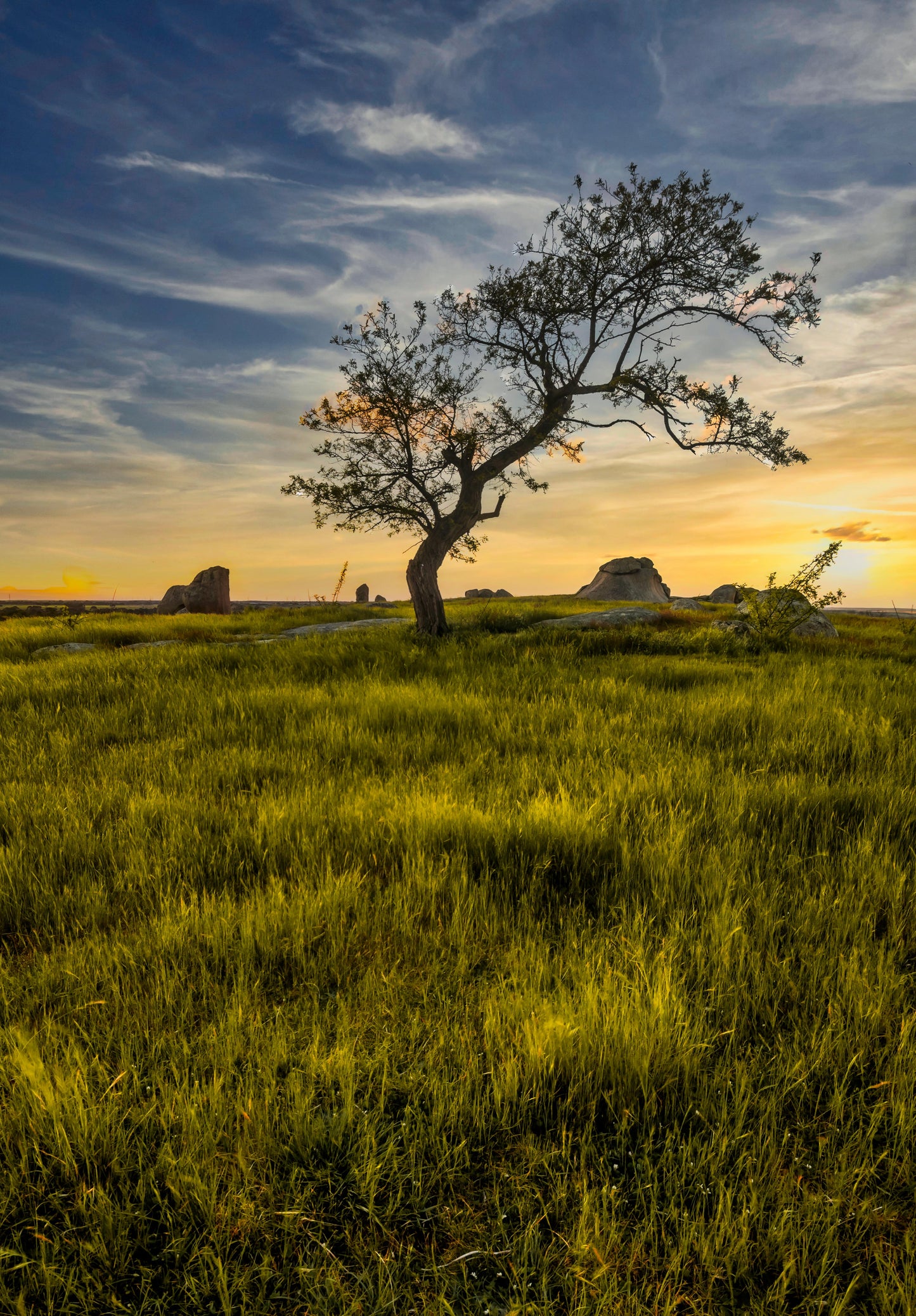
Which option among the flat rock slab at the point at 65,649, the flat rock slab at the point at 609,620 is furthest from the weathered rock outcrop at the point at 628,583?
the flat rock slab at the point at 65,649

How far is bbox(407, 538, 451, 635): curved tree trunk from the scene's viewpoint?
1261cm

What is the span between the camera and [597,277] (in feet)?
40.8

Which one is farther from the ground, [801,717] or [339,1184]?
[801,717]

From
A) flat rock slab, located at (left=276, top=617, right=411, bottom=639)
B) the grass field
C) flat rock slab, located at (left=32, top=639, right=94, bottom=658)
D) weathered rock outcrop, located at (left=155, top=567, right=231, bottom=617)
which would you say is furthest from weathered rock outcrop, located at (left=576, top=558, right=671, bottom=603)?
the grass field

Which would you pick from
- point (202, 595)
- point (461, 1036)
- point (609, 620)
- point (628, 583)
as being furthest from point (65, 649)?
point (628, 583)

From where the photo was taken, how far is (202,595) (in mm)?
27969

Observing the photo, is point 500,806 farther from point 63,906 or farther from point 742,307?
point 742,307

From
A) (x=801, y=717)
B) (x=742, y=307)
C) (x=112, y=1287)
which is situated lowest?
(x=112, y=1287)

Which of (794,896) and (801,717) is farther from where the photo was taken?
(801,717)

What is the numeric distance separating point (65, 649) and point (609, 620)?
460 inches

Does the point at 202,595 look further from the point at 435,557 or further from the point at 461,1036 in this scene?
the point at 461,1036

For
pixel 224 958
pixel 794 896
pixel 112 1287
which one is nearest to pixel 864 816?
pixel 794 896

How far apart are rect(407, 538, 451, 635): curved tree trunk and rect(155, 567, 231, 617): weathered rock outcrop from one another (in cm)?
1820

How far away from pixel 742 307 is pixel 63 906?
14663 millimetres
